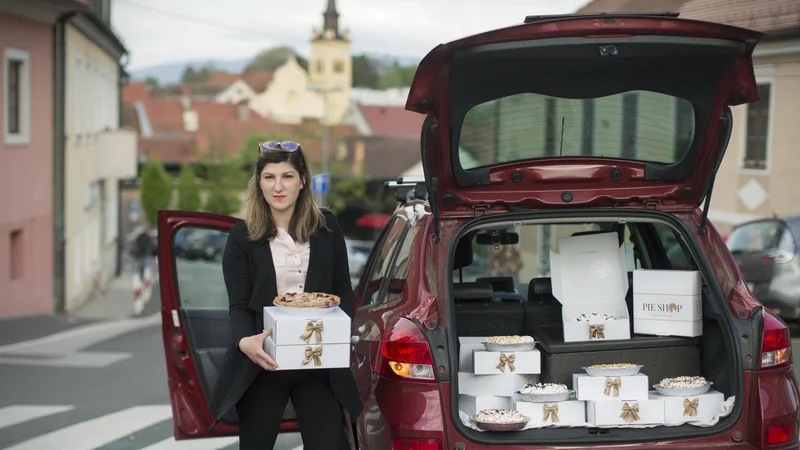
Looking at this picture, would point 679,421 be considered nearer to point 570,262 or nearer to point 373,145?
point 570,262

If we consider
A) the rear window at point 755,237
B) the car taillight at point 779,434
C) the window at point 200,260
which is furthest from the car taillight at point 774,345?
the window at point 200,260

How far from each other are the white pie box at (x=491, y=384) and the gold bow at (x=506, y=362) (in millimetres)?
27

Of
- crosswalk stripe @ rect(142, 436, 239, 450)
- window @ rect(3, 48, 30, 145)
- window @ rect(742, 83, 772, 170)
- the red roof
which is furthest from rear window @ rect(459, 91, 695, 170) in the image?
the red roof

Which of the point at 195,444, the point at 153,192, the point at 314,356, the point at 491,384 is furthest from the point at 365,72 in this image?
the point at 314,356

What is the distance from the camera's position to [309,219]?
4.49 m

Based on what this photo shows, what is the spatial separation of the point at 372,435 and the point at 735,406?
4.88 ft

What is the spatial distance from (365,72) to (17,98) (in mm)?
133294

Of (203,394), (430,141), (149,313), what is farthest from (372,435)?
(149,313)

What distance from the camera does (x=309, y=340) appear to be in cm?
409

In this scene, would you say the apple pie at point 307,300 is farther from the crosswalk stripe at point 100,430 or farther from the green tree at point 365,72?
the green tree at point 365,72

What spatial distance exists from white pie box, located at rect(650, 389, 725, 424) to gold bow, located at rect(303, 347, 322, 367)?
5.04ft

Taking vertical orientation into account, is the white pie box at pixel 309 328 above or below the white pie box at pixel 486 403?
above

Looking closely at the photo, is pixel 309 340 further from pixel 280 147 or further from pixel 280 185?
pixel 280 147

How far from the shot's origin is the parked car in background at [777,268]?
13.5 m
